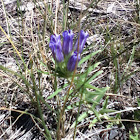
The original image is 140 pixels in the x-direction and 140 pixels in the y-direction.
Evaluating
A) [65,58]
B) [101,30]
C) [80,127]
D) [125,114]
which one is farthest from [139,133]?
[101,30]

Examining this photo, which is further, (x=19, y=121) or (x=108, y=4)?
(x=108, y=4)

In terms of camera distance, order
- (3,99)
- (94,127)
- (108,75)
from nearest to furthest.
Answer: (94,127)
(3,99)
(108,75)

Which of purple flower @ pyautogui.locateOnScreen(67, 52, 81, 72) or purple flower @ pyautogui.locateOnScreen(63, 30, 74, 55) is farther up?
purple flower @ pyautogui.locateOnScreen(63, 30, 74, 55)

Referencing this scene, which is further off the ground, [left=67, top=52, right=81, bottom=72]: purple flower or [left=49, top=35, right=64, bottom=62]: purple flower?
[left=49, top=35, right=64, bottom=62]: purple flower

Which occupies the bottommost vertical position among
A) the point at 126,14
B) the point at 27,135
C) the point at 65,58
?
the point at 27,135

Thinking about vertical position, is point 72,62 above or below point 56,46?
below

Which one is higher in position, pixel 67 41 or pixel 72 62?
pixel 67 41

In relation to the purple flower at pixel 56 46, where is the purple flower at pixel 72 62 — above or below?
below

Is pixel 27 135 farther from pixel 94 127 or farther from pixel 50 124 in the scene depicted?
pixel 94 127
